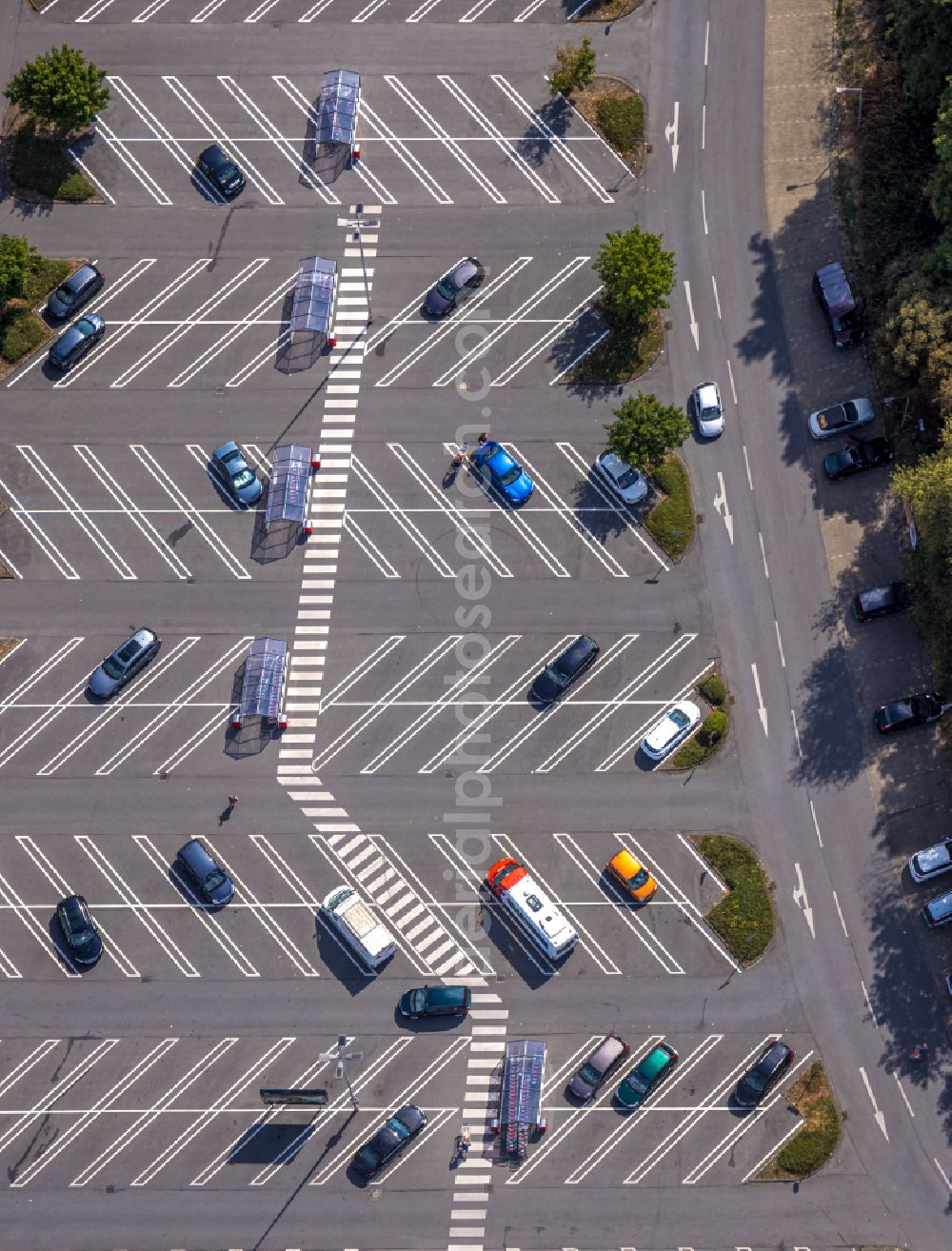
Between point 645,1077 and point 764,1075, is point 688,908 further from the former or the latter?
point 764,1075

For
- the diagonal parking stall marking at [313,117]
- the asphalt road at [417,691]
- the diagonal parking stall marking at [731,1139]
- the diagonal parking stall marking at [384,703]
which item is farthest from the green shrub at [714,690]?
the diagonal parking stall marking at [313,117]

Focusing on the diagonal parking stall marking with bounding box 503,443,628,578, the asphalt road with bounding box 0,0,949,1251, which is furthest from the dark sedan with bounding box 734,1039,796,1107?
the diagonal parking stall marking with bounding box 503,443,628,578

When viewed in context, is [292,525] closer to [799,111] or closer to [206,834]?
[206,834]

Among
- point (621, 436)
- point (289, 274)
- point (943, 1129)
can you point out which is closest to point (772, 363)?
point (621, 436)

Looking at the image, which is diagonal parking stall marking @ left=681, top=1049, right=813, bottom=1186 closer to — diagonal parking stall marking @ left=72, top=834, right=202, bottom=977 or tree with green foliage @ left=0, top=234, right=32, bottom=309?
diagonal parking stall marking @ left=72, top=834, right=202, bottom=977

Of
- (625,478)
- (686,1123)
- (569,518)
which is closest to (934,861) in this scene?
(686,1123)
